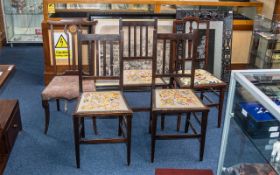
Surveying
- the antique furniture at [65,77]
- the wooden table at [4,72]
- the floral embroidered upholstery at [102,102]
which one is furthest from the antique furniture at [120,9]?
the floral embroidered upholstery at [102,102]

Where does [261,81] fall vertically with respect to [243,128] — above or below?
above

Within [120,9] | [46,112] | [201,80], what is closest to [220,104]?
[201,80]

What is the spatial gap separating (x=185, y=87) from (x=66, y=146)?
1.17m

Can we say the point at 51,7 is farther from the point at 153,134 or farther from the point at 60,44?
the point at 153,134

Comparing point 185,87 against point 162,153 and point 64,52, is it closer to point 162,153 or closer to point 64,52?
point 162,153

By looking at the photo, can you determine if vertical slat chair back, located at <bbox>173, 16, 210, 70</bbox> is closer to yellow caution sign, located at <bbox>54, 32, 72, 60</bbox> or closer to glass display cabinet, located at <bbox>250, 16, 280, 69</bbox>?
glass display cabinet, located at <bbox>250, 16, 280, 69</bbox>

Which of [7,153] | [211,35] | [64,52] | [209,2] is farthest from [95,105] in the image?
[209,2]

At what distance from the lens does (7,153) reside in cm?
266

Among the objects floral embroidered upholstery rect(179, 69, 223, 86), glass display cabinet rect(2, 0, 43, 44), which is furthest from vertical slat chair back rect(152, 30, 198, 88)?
glass display cabinet rect(2, 0, 43, 44)

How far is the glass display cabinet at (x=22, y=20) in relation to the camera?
17.9ft

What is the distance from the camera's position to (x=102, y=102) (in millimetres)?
2598

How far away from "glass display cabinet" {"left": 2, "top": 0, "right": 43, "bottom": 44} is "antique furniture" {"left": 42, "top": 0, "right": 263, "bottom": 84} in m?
1.64

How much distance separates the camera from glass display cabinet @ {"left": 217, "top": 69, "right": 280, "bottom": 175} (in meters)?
1.67

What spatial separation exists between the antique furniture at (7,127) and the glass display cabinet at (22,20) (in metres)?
2.87
